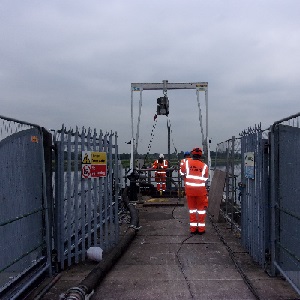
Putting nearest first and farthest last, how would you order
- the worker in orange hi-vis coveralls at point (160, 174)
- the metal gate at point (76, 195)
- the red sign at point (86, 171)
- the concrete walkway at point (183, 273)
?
the concrete walkway at point (183, 273) → the metal gate at point (76, 195) → the red sign at point (86, 171) → the worker in orange hi-vis coveralls at point (160, 174)

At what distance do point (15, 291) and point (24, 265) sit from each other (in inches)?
20.9

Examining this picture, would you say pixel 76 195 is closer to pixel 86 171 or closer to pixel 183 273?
pixel 86 171

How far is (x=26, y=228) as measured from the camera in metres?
5.53

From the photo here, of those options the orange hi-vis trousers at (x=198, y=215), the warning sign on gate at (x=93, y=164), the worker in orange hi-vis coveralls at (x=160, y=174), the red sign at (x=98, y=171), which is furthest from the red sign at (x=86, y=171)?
the worker in orange hi-vis coveralls at (x=160, y=174)

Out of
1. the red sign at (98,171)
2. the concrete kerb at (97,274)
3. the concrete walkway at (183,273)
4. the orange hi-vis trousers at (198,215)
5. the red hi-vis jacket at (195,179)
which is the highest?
the red sign at (98,171)

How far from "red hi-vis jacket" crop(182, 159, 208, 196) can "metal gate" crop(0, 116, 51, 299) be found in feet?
13.6

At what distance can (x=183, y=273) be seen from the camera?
627 centimetres

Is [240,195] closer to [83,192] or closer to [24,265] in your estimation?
[83,192]

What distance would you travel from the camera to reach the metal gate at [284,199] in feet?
19.4

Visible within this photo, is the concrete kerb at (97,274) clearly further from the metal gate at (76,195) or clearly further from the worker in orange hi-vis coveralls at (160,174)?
the worker in orange hi-vis coveralls at (160,174)

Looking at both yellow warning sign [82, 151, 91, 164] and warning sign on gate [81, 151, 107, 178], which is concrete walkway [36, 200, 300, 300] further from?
yellow warning sign [82, 151, 91, 164]

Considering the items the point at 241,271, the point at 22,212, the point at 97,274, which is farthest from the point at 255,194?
the point at 22,212

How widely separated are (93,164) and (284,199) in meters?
Result: 3.24

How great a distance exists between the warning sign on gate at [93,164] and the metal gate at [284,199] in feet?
9.92
